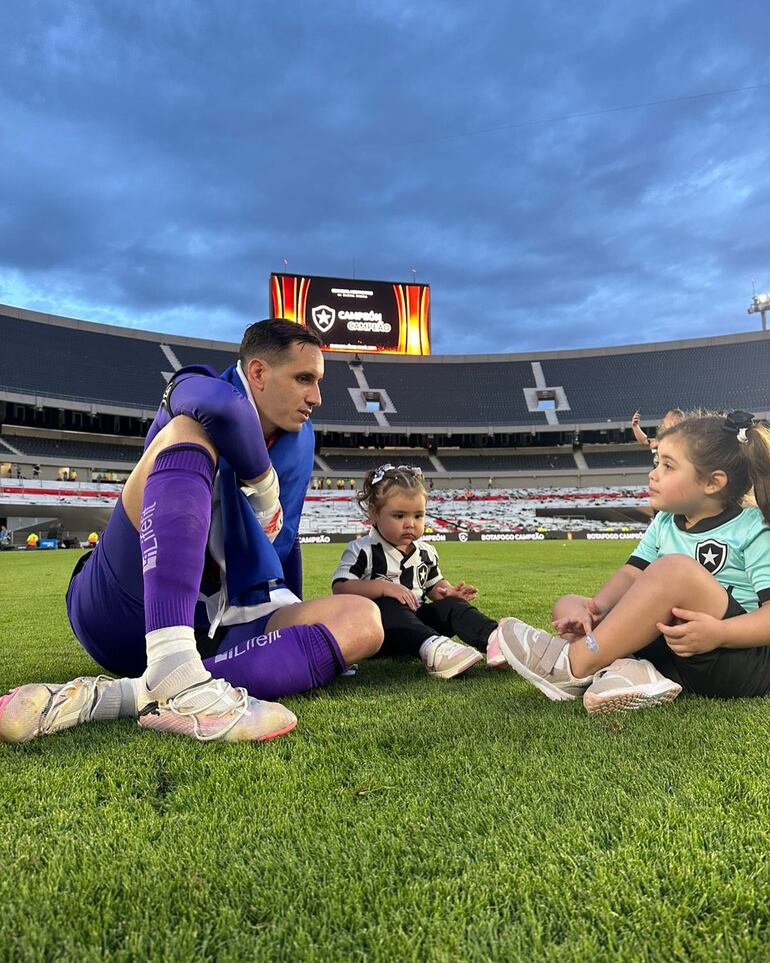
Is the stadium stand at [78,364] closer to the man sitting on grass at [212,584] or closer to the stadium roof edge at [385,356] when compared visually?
the stadium roof edge at [385,356]

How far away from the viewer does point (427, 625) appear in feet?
8.61

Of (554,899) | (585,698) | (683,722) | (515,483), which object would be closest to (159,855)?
(554,899)

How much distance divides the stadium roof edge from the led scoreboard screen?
1.43m

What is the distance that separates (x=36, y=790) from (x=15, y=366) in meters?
39.0

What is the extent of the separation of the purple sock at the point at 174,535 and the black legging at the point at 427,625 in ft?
3.02

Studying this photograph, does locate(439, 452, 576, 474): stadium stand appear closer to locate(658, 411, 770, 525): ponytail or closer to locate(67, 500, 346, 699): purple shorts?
locate(658, 411, 770, 525): ponytail

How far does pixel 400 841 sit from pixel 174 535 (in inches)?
36.0

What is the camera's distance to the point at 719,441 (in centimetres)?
196

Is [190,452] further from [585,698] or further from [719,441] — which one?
[719,441]

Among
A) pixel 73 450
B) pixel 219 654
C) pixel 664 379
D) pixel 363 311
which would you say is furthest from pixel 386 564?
pixel 664 379

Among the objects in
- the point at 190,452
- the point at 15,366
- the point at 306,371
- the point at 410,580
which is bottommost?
the point at 410,580

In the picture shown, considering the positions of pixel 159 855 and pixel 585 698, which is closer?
pixel 159 855

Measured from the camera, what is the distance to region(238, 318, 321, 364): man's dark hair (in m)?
1.96

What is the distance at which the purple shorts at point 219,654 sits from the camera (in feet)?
5.68
